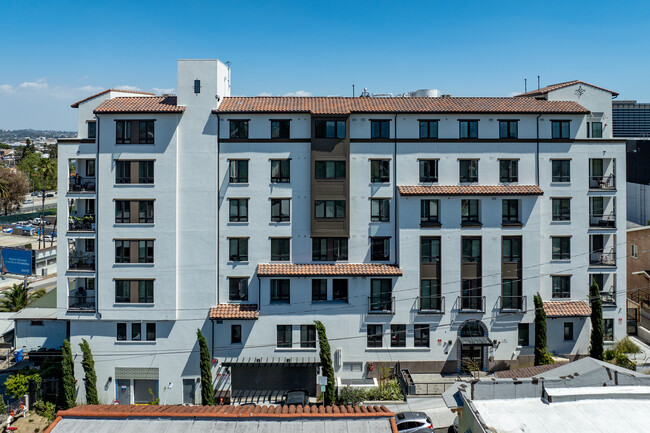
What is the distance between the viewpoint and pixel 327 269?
4438cm

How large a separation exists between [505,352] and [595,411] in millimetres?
23379

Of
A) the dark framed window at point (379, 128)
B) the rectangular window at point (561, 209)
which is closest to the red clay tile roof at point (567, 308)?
the rectangular window at point (561, 209)

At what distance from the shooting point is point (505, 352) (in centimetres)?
4516

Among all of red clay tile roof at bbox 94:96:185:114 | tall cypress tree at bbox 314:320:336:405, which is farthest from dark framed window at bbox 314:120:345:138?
tall cypress tree at bbox 314:320:336:405

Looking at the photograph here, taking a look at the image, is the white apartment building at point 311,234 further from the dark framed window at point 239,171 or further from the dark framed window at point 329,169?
the dark framed window at point 239,171

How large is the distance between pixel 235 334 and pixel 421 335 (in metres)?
15.0

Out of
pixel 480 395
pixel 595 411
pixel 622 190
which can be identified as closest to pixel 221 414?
pixel 480 395

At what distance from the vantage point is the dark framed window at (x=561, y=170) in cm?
4578

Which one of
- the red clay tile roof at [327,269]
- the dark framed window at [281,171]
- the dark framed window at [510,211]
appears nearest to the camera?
the red clay tile roof at [327,269]

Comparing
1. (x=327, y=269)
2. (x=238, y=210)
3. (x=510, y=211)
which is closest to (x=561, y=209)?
(x=510, y=211)

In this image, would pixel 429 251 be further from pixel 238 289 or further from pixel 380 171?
pixel 238 289

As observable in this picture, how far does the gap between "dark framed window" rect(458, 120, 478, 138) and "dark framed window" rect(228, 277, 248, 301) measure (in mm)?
21210

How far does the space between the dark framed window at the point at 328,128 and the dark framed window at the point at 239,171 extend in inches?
248

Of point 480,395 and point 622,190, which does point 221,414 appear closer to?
point 480,395
